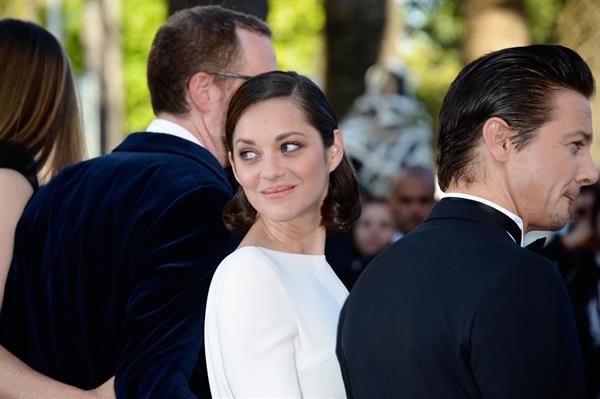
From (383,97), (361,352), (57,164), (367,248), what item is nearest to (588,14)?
(383,97)

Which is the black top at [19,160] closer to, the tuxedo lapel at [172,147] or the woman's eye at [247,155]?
the tuxedo lapel at [172,147]

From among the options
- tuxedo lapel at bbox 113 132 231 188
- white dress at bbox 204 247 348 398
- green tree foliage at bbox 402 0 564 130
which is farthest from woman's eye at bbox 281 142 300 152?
green tree foliage at bbox 402 0 564 130

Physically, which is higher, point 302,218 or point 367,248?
point 302,218

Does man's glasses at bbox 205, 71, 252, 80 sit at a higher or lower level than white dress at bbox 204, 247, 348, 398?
higher

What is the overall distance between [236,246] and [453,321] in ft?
3.48

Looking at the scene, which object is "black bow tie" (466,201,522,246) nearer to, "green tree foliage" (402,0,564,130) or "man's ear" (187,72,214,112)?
"man's ear" (187,72,214,112)

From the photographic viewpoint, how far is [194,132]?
3.71 metres

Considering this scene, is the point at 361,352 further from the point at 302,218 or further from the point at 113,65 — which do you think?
the point at 113,65

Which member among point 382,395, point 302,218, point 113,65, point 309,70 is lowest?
point 309,70

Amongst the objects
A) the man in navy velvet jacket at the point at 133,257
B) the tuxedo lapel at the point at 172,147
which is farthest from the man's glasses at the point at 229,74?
the tuxedo lapel at the point at 172,147

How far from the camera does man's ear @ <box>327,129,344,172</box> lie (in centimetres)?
335

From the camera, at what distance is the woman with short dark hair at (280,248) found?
2.94 metres

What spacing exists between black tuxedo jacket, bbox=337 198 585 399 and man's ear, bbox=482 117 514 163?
0.40ft

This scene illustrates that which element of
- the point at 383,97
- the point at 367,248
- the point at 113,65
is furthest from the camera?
the point at 113,65
